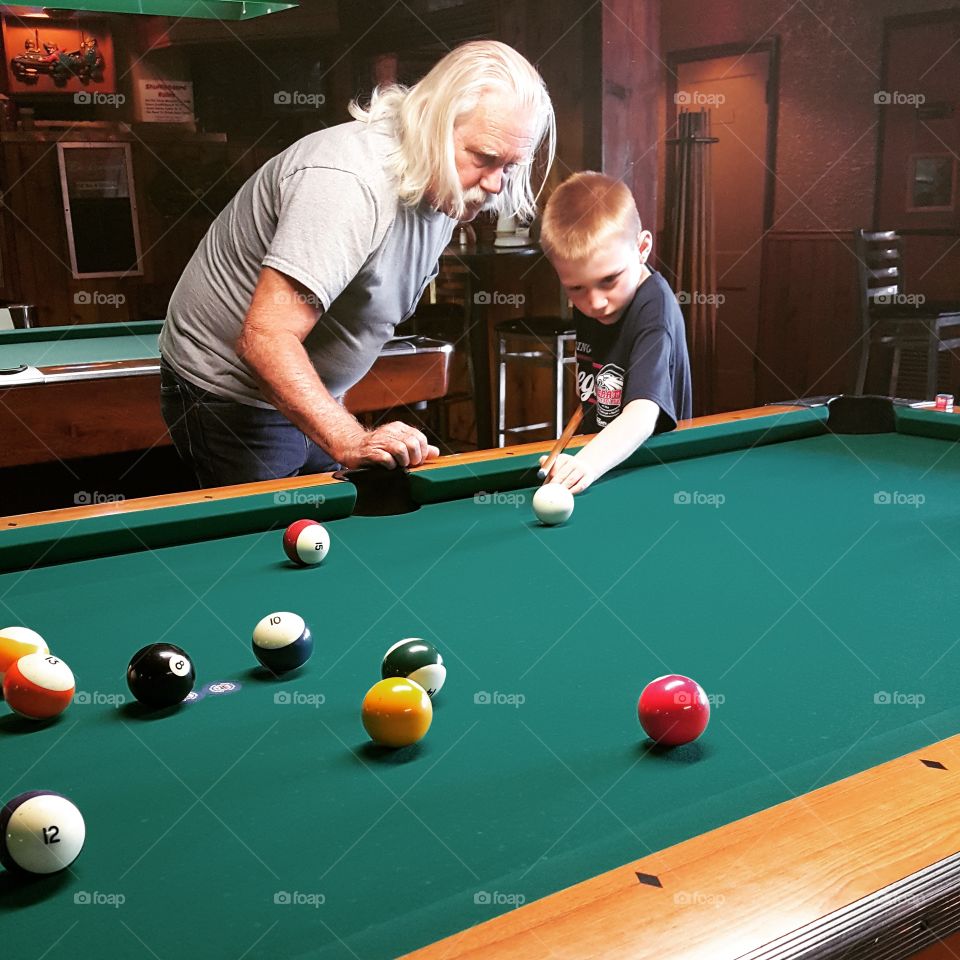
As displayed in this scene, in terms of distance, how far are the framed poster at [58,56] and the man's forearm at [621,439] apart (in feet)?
21.2

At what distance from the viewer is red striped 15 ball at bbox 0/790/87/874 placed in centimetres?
82

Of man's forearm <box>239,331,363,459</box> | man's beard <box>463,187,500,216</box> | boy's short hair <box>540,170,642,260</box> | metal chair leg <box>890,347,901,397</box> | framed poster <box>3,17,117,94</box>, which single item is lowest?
metal chair leg <box>890,347,901,397</box>

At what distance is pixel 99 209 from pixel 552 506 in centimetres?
601

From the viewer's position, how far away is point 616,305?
2656mm

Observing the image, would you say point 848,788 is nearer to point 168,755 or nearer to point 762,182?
point 168,755

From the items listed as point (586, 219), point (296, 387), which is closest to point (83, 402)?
point (296, 387)

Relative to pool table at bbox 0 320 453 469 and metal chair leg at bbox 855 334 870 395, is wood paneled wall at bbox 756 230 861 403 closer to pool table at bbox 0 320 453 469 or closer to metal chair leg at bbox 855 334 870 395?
metal chair leg at bbox 855 334 870 395

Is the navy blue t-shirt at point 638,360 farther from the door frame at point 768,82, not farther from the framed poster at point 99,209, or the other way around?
the framed poster at point 99,209

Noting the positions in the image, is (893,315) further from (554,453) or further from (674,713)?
(674,713)

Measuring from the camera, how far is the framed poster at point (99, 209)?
6766mm

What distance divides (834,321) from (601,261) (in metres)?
4.20

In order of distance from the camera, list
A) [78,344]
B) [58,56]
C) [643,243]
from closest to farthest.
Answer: [643,243]
[78,344]
[58,56]

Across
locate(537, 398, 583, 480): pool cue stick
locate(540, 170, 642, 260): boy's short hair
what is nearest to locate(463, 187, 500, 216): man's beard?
locate(540, 170, 642, 260): boy's short hair

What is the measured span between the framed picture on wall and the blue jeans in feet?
15.2
